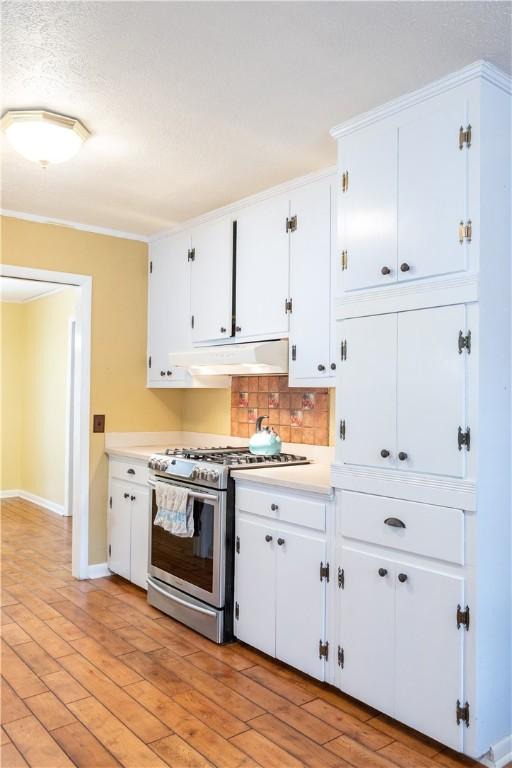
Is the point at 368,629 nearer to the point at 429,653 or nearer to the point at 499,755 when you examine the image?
the point at 429,653

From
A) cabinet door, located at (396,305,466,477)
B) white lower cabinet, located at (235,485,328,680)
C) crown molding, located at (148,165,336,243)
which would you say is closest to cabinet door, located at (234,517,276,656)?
white lower cabinet, located at (235,485,328,680)

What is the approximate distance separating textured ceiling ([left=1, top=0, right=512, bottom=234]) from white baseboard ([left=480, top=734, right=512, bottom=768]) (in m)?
2.34

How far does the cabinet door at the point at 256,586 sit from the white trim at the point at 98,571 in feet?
4.95

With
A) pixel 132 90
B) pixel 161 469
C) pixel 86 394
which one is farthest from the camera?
pixel 86 394

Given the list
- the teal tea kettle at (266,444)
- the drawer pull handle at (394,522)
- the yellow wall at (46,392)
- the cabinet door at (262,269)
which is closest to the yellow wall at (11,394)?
the yellow wall at (46,392)

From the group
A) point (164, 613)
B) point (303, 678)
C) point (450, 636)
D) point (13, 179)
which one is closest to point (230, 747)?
point (303, 678)

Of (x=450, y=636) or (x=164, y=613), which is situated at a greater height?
(x=450, y=636)

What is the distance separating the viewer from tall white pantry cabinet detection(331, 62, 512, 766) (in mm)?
2107

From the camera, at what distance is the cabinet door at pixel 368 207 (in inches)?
94.8

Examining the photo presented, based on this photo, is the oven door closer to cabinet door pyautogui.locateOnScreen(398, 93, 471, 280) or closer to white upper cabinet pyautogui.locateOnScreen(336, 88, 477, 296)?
white upper cabinet pyautogui.locateOnScreen(336, 88, 477, 296)

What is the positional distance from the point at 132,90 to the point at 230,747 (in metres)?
2.44

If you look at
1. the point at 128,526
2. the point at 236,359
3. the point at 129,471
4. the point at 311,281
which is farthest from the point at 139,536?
the point at 311,281

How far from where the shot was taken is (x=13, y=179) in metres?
3.32

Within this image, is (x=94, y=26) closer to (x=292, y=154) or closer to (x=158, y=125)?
(x=158, y=125)
